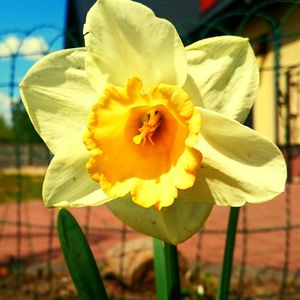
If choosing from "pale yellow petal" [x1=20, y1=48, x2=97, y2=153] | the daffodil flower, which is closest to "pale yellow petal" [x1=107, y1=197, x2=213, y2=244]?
the daffodil flower

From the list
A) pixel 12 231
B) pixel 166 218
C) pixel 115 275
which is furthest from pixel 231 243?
pixel 12 231

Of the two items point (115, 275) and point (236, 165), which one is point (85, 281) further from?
point (115, 275)

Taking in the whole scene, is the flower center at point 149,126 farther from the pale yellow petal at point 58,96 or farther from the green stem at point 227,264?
the green stem at point 227,264

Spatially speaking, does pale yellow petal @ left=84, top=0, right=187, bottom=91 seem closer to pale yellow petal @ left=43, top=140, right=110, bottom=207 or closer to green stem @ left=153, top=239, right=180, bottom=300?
pale yellow petal @ left=43, top=140, right=110, bottom=207

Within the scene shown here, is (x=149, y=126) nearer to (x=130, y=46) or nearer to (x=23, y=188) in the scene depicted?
(x=130, y=46)

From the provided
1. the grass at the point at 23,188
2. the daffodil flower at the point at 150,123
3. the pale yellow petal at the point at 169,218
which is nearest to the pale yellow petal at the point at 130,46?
the daffodil flower at the point at 150,123

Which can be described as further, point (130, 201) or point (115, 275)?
point (115, 275)
